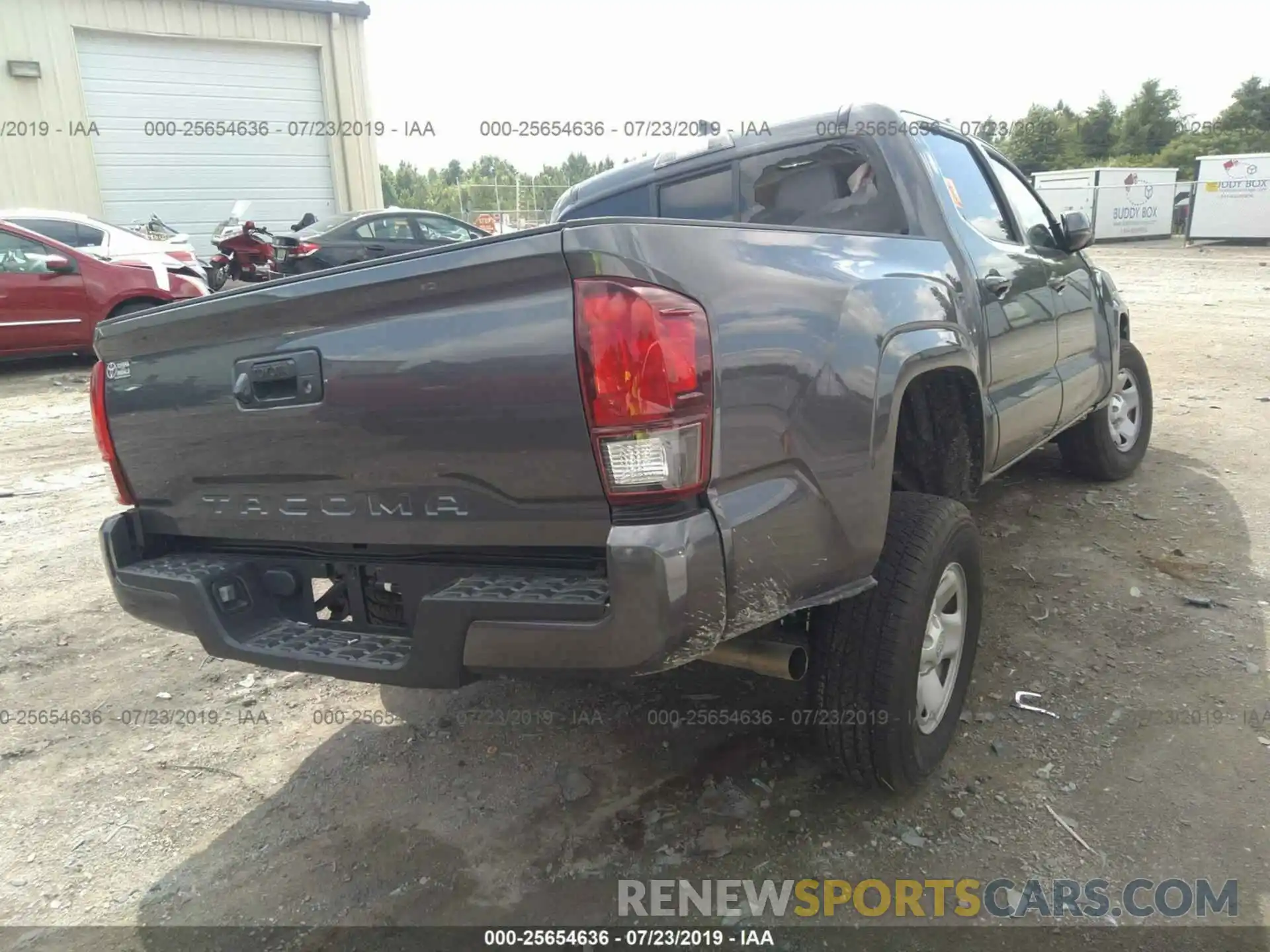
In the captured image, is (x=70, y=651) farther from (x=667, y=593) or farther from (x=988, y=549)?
(x=988, y=549)

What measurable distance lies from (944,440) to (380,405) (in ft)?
6.23

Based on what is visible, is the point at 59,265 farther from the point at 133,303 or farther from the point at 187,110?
the point at 187,110

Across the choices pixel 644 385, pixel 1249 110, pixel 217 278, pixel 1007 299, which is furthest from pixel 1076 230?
pixel 1249 110

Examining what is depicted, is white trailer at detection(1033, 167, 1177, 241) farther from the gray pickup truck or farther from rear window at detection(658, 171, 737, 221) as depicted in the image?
the gray pickup truck

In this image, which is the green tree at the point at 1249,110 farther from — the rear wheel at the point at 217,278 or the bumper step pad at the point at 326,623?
the bumper step pad at the point at 326,623

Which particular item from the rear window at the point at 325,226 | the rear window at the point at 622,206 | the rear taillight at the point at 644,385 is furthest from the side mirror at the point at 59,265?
the rear taillight at the point at 644,385

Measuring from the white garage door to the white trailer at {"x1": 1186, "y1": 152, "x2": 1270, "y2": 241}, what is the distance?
24064 millimetres

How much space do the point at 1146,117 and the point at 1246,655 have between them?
57.7 metres

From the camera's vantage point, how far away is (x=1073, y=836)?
231cm

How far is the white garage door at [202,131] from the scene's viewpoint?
1449 centimetres

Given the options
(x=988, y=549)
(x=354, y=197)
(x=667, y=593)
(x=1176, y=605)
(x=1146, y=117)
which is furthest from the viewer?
(x=1146, y=117)

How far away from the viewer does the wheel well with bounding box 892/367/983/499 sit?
2.85 meters

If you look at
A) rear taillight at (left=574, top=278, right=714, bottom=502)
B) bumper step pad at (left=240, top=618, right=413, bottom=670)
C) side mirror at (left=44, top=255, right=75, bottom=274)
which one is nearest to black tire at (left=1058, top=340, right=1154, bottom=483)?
rear taillight at (left=574, top=278, right=714, bottom=502)

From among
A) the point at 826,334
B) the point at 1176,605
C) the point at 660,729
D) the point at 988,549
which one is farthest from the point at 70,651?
the point at 1176,605
